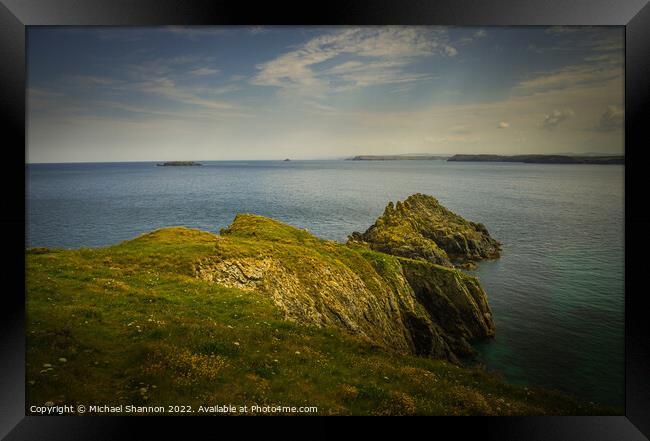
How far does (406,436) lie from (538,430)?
4881 millimetres

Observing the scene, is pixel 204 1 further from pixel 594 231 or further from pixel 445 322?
pixel 445 322

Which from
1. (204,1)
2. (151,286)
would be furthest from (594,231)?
(151,286)

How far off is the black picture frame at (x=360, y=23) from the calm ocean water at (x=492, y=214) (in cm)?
65

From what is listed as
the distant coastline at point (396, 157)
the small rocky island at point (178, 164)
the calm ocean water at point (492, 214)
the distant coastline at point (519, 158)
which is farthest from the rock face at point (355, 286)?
the distant coastline at point (519, 158)

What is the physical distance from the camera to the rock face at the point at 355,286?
15.6 m

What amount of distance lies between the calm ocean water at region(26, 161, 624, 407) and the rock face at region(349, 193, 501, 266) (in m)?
0.74

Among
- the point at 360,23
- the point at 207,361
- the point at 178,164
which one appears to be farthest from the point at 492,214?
the point at 178,164

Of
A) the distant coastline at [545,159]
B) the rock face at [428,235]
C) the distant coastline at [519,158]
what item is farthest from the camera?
the rock face at [428,235]

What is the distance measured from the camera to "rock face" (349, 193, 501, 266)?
1842 centimetres

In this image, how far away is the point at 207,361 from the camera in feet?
33.3

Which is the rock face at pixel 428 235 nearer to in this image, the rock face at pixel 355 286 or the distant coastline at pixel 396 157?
the rock face at pixel 355 286

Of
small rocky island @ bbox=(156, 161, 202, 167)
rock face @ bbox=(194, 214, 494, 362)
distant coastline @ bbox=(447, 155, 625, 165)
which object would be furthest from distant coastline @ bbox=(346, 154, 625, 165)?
small rocky island @ bbox=(156, 161, 202, 167)

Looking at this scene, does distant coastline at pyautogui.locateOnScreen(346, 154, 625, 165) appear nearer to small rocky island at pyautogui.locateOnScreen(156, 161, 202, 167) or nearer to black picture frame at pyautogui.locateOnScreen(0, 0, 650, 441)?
black picture frame at pyautogui.locateOnScreen(0, 0, 650, 441)

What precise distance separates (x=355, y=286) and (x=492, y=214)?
875cm
